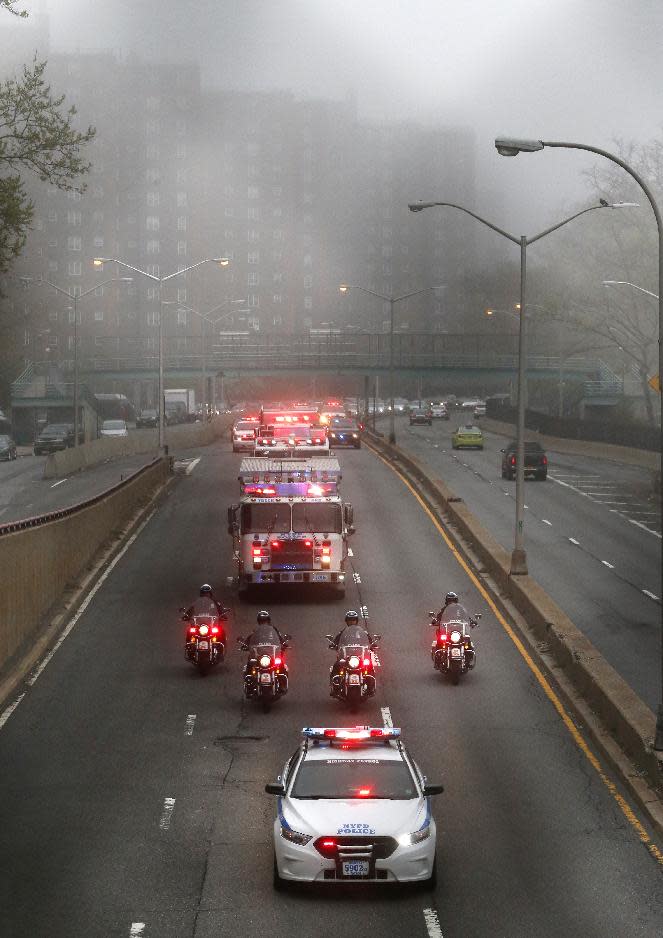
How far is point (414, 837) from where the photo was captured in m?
15.4

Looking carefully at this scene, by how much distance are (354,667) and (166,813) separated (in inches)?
256

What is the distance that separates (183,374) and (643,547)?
7680cm

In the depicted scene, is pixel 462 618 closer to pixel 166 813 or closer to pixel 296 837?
pixel 166 813

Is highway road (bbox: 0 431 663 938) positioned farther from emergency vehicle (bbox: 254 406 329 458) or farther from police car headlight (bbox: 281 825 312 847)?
emergency vehicle (bbox: 254 406 329 458)

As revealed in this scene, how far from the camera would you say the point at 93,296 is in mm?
191875

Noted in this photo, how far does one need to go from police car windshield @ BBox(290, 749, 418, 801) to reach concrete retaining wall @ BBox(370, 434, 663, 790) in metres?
4.91

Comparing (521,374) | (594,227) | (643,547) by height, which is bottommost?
(643,547)

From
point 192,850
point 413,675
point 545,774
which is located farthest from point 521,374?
point 192,850

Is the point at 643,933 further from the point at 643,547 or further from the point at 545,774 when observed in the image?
the point at 643,547

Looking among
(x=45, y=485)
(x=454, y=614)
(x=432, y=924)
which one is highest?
(x=454, y=614)

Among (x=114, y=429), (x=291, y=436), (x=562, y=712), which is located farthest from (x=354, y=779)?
(x=114, y=429)

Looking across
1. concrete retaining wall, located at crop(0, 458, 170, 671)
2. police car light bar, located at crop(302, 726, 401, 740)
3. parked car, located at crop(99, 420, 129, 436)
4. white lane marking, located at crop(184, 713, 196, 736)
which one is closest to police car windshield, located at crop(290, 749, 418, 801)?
police car light bar, located at crop(302, 726, 401, 740)

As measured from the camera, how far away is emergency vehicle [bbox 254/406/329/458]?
Answer: 4041 cm

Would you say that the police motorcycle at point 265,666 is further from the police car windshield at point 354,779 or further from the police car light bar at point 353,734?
the police car windshield at point 354,779
